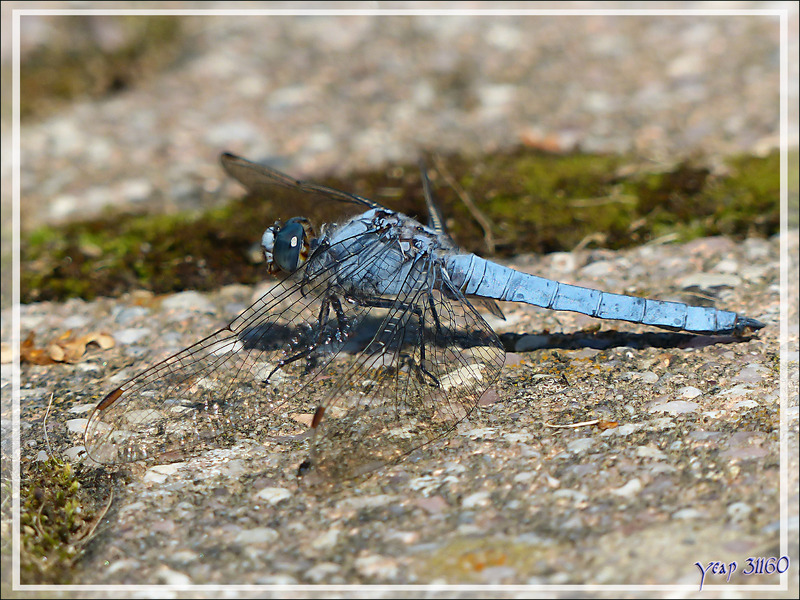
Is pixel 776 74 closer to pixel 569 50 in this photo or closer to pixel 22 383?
pixel 569 50

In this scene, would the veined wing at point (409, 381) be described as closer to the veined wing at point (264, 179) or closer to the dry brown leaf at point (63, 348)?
the veined wing at point (264, 179)

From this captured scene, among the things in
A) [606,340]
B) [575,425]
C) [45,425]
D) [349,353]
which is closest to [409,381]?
[349,353]

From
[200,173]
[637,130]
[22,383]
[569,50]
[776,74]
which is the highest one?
[569,50]

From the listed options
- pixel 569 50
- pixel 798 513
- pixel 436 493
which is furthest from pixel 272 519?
pixel 569 50

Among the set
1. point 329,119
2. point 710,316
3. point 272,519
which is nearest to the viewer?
point 272,519

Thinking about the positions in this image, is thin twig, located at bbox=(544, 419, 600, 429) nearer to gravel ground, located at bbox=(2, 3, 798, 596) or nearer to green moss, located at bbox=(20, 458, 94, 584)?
gravel ground, located at bbox=(2, 3, 798, 596)

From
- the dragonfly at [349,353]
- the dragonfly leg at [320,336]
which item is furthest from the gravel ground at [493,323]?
the dragonfly leg at [320,336]
